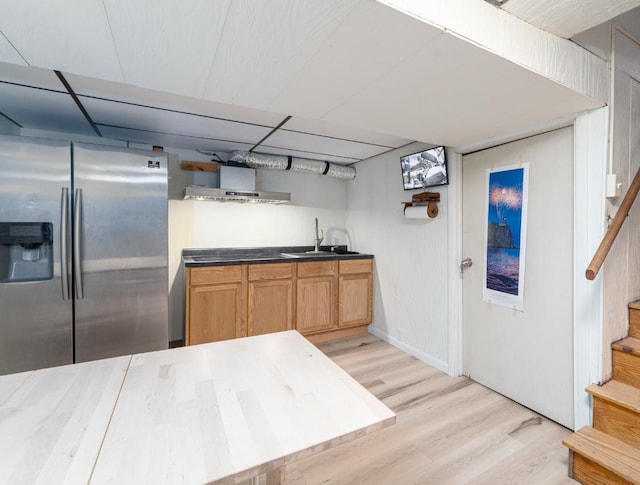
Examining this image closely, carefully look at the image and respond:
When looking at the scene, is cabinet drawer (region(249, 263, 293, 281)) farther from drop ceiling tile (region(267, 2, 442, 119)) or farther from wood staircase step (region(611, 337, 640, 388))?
wood staircase step (region(611, 337, 640, 388))

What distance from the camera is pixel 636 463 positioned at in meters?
1.37

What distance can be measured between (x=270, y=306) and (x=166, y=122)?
1.90 meters

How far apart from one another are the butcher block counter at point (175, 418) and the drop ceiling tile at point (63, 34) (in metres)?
1.23

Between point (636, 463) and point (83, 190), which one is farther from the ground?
point (83, 190)

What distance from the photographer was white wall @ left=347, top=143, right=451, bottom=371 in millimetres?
2719

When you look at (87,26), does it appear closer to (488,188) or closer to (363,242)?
(488,188)

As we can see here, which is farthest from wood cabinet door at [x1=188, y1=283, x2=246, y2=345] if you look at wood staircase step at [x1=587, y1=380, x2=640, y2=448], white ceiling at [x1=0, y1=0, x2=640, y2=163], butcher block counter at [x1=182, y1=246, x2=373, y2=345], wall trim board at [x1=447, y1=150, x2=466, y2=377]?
wood staircase step at [x1=587, y1=380, x2=640, y2=448]

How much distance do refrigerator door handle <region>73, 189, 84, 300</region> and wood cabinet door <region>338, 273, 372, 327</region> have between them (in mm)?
2368

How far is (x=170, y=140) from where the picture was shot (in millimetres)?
2912

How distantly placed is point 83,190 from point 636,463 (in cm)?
355

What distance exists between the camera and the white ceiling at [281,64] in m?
1.02

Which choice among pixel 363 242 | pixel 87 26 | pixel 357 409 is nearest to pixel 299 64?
pixel 87 26

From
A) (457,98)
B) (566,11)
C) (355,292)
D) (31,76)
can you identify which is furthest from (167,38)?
(355,292)

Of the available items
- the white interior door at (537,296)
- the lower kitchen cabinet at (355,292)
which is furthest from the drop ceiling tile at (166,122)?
the white interior door at (537,296)
